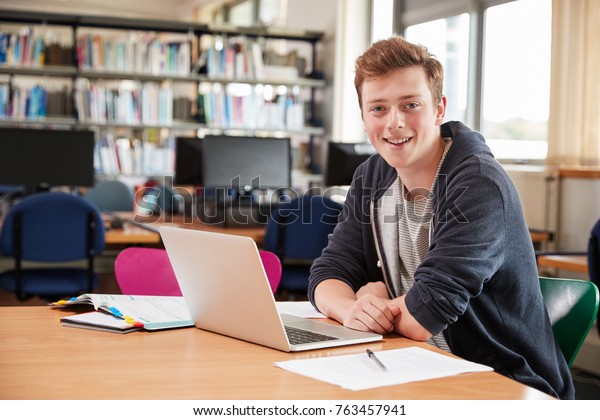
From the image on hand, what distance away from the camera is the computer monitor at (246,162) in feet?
15.8

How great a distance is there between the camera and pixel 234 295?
1.38 metres

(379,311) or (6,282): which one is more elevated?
(379,311)

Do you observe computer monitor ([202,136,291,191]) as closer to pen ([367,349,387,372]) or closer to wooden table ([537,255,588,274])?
wooden table ([537,255,588,274])

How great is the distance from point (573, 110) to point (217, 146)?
2.12m

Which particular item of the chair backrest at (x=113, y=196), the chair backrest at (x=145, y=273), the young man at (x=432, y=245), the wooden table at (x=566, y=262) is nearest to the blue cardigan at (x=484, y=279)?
the young man at (x=432, y=245)

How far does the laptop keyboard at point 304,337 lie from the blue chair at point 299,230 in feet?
8.74

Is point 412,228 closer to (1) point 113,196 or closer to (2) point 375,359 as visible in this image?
(2) point 375,359

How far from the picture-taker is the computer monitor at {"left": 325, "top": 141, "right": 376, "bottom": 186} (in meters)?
5.01

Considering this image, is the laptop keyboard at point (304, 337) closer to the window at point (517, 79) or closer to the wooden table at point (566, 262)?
the wooden table at point (566, 262)

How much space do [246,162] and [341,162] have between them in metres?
0.62

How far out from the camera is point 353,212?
193 centimetres

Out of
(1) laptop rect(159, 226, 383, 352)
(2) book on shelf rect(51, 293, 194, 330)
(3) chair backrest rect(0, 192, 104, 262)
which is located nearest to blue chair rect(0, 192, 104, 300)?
(3) chair backrest rect(0, 192, 104, 262)

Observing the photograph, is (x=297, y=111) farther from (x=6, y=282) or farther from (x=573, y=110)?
(x=6, y=282)

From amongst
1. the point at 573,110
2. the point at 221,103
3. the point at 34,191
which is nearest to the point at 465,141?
the point at 573,110
